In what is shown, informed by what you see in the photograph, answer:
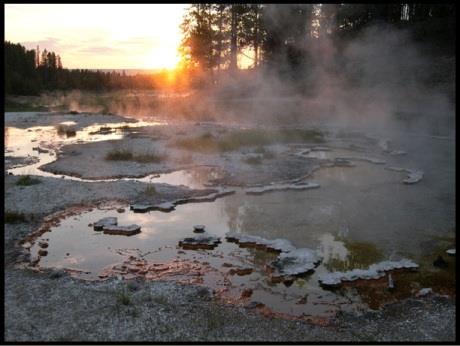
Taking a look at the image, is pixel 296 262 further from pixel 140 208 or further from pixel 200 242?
pixel 140 208

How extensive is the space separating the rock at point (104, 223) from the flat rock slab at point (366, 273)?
10.7 ft

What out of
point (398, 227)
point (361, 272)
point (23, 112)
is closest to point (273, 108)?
point (23, 112)

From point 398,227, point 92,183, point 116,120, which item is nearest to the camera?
point 398,227

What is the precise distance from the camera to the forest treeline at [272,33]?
27050 millimetres

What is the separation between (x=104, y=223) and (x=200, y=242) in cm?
161

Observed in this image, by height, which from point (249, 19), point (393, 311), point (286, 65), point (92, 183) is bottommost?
point (393, 311)

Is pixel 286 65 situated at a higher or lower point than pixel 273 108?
higher

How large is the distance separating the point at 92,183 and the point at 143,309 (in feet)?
17.4

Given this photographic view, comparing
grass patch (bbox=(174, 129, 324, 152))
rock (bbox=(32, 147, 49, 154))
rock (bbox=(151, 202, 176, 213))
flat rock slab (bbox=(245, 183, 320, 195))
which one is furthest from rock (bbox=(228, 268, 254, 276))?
rock (bbox=(32, 147, 49, 154))

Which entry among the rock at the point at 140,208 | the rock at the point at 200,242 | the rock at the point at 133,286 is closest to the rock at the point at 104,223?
the rock at the point at 140,208

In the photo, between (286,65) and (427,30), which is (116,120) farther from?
(427,30)

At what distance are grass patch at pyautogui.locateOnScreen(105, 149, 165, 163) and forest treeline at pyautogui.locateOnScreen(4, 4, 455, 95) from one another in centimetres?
1635

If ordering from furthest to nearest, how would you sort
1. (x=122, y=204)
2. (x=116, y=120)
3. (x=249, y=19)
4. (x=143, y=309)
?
(x=249, y=19) → (x=116, y=120) → (x=122, y=204) → (x=143, y=309)

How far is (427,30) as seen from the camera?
24.2m
